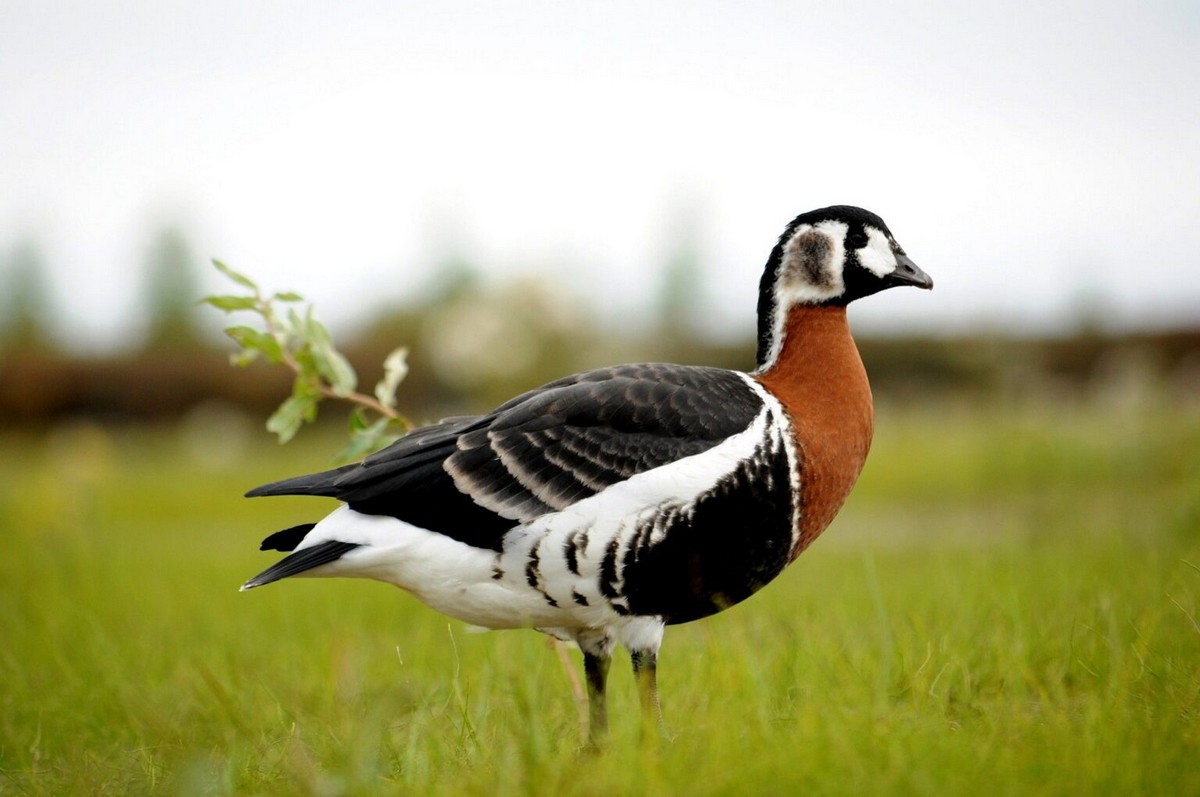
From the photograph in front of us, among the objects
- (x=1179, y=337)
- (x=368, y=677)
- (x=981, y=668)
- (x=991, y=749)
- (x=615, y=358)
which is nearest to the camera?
(x=991, y=749)

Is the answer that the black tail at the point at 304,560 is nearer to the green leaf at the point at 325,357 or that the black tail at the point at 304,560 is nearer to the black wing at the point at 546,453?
the black wing at the point at 546,453

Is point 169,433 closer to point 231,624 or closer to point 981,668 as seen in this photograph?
point 231,624

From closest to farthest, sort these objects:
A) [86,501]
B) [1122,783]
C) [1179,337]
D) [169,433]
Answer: [1122,783] → [86,501] → [1179,337] → [169,433]

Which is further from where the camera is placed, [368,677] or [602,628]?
[368,677]

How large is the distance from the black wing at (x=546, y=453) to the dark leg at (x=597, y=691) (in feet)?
2.25

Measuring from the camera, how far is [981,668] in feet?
14.0

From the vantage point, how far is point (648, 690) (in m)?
3.79

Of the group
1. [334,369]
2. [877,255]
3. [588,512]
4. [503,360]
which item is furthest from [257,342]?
[503,360]

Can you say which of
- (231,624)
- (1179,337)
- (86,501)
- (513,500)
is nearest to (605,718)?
(513,500)

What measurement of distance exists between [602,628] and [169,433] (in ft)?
80.7

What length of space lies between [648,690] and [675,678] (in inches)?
36.6

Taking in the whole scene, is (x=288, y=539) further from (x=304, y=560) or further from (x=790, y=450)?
(x=790, y=450)

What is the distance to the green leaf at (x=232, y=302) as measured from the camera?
448 centimetres

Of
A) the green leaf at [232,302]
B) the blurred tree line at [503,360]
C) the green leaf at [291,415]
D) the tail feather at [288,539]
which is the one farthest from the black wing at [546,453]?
the blurred tree line at [503,360]
